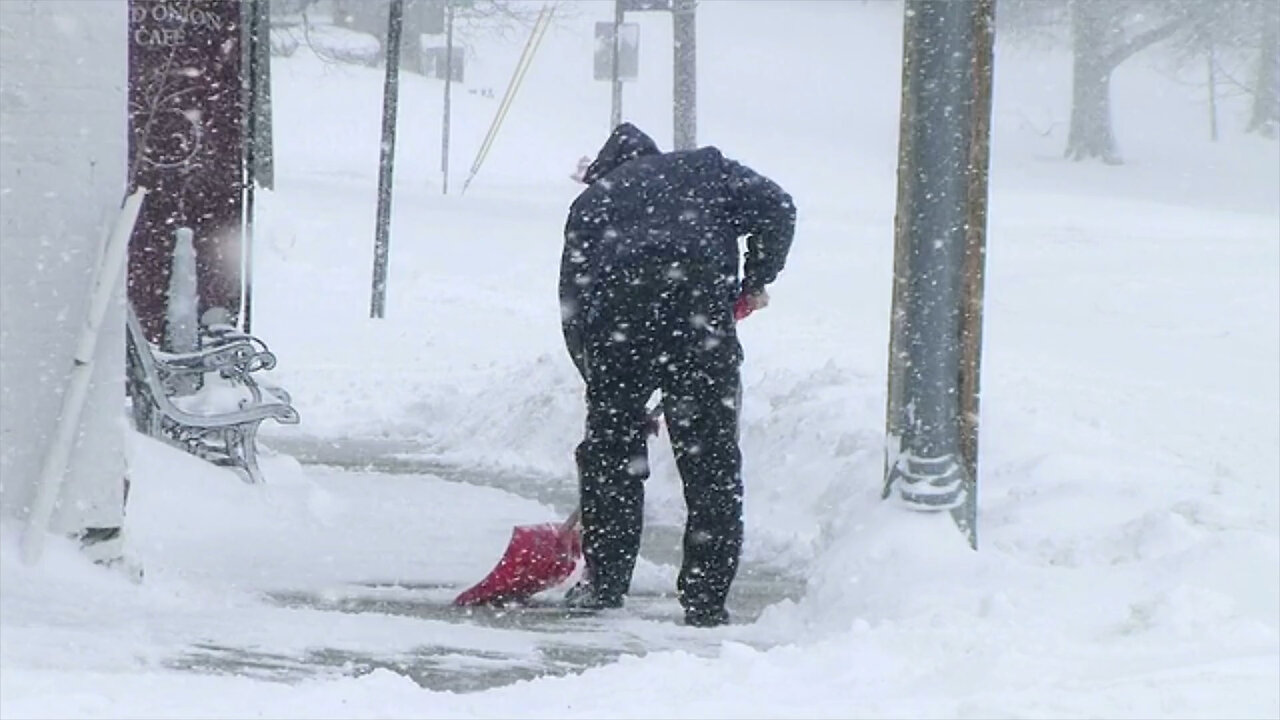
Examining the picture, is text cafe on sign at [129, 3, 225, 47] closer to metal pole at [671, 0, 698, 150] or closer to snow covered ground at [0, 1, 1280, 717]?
snow covered ground at [0, 1, 1280, 717]

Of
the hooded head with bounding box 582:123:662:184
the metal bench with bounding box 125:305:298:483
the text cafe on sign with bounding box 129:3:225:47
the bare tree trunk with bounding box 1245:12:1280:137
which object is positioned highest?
the bare tree trunk with bounding box 1245:12:1280:137

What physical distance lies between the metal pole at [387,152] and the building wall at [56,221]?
8.57 meters

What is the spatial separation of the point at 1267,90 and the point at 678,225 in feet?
159

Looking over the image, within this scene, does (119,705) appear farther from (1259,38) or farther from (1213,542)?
(1259,38)

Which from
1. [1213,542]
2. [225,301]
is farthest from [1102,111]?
[1213,542]

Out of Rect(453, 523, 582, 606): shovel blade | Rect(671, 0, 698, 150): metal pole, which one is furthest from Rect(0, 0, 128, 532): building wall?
Rect(671, 0, 698, 150): metal pole

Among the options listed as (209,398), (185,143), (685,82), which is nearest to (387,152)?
(185,143)

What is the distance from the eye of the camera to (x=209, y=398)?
9.12m

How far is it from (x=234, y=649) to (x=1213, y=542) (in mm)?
2702

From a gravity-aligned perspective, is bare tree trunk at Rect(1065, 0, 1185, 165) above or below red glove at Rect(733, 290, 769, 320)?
above

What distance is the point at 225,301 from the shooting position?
10.2 metres

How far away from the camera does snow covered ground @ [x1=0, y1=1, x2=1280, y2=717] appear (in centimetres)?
495

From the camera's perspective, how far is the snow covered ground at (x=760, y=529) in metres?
4.95

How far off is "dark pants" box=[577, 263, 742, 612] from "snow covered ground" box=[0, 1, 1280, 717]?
21 centimetres
